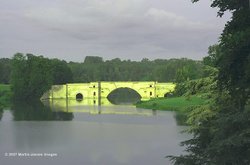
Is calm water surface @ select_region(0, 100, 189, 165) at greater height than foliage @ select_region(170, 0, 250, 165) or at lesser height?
lesser

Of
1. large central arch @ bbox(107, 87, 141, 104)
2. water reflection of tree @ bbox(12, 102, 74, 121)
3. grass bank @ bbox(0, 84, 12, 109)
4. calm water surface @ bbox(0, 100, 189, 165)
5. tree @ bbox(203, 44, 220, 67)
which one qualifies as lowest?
calm water surface @ bbox(0, 100, 189, 165)

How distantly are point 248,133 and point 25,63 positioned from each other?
7548 centimetres

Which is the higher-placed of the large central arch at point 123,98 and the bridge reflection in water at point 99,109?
the large central arch at point 123,98

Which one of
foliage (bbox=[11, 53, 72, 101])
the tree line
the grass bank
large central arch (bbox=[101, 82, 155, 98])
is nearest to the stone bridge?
large central arch (bbox=[101, 82, 155, 98])

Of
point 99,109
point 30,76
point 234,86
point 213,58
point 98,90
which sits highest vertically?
point 30,76

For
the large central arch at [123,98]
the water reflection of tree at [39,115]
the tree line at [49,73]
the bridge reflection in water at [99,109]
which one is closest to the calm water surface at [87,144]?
the water reflection of tree at [39,115]

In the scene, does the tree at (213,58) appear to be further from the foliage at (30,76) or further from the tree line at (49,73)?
the foliage at (30,76)

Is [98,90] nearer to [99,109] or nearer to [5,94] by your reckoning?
[5,94]

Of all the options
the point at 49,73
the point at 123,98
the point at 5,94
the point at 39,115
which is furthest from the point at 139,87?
the point at 39,115

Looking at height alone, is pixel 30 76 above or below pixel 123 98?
above

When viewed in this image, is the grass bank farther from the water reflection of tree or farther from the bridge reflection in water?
the water reflection of tree

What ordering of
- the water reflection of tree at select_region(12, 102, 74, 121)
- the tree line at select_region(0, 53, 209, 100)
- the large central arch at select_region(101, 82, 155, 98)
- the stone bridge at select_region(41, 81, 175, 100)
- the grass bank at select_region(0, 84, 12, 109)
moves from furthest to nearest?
1. the large central arch at select_region(101, 82, 155, 98)
2. the stone bridge at select_region(41, 81, 175, 100)
3. the tree line at select_region(0, 53, 209, 100)
4. the grass bank at select_region(0, 84, 12, 109)
5. the water reflection of tree at select_region(12, 102, 74, 121)

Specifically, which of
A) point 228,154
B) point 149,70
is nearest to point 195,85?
point 228,154

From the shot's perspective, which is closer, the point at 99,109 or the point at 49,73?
the point at 99,109
